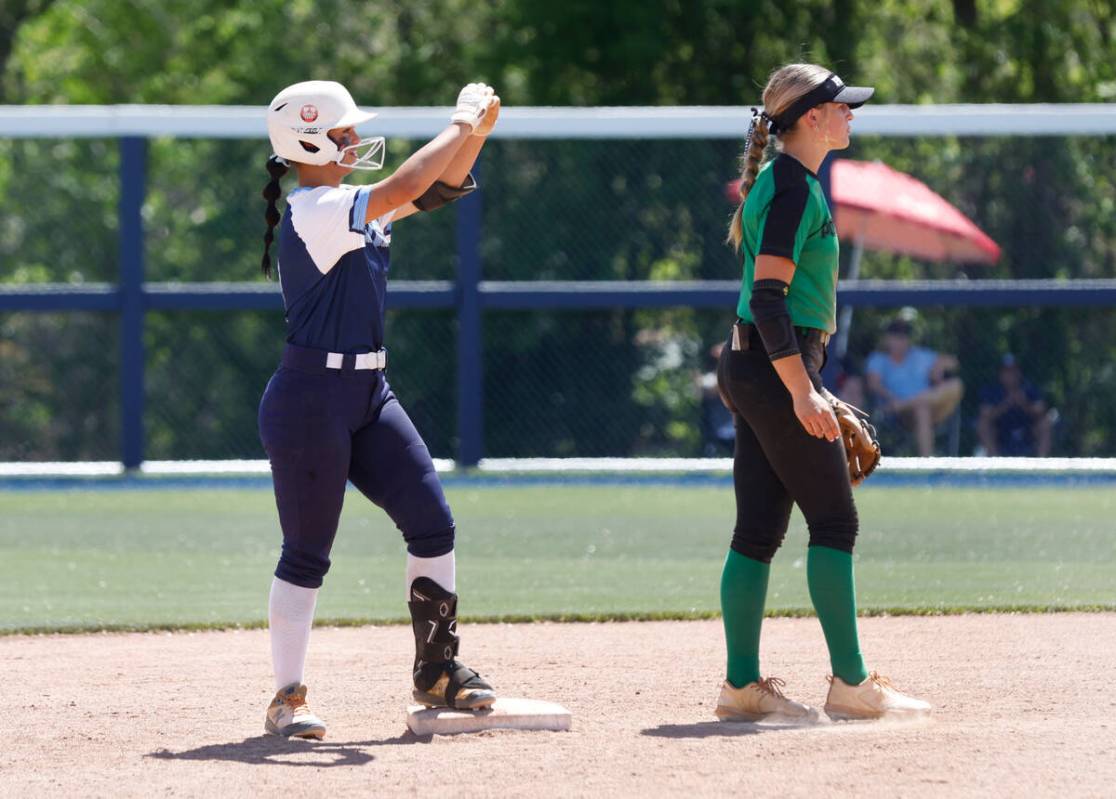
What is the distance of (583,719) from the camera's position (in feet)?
18.2

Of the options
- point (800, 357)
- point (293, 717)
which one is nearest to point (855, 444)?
point (800, 357)

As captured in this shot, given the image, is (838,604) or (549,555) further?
(549,555)

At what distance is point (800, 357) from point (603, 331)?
10.4 meters

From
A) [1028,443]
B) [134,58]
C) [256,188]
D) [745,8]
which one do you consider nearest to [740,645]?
[1028,443]

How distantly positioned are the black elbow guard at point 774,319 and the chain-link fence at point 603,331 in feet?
32.7

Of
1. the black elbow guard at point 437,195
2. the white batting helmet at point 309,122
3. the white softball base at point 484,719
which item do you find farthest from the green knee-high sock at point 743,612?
the white batting helmet at point 309,122

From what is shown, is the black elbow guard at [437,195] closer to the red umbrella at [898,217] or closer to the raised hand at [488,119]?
the raised hand at [488,119]

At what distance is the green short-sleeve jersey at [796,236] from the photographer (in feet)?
17.1

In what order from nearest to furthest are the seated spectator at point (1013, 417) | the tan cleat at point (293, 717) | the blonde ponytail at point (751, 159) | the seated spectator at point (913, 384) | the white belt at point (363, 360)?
the white belt at point (363, 360), the tan cleat at point (293, 717), the blonde ponytail at point (751, 159), the seated spectator at point (913, 384), the seated spectator at point (1013, 417)

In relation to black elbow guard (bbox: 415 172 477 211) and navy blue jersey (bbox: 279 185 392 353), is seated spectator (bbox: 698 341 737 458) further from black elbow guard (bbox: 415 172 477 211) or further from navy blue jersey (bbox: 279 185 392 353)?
navy blue jersey (bbox: 279 185 392 353)

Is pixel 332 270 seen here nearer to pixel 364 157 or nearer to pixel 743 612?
pixel 364 157

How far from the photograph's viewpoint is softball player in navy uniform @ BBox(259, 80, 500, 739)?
514 cm

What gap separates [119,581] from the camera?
9164 millimetres

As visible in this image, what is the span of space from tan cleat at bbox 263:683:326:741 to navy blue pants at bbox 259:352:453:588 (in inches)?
12.6
